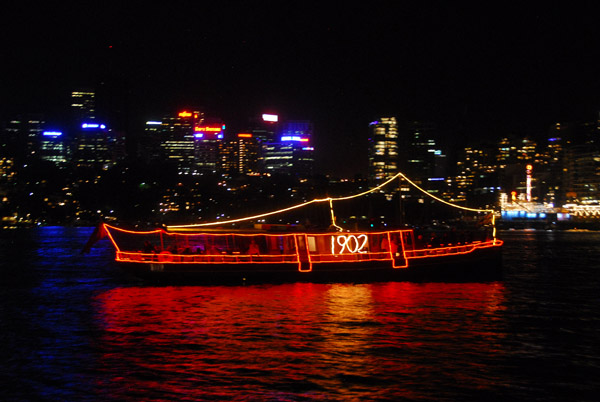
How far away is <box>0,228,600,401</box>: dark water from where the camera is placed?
1531 cm

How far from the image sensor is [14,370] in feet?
56.4

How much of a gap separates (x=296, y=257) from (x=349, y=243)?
8.90ft

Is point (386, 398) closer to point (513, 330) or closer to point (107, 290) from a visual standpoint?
point (513, 330)

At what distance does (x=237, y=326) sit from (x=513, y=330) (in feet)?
31.4

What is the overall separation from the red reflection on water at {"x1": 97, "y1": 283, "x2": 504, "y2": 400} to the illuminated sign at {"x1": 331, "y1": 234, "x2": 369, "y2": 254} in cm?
181

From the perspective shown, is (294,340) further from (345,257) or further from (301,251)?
(345,257)

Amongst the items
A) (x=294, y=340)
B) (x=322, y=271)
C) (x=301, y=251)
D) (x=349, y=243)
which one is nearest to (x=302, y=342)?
(x=294, y=340)

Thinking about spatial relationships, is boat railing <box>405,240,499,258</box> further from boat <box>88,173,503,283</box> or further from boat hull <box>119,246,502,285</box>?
boat hull <box>119,246,502,285</box>

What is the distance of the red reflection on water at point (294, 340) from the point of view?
51.0ft

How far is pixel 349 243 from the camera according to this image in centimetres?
3189

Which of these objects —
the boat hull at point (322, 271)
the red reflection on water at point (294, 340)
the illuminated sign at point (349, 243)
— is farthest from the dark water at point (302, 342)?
the illuminated sign at point (349, 243)

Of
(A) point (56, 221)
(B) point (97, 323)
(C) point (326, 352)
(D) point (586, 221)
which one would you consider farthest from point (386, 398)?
(D) point (586, 221)

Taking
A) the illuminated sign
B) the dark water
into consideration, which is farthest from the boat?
the dark water

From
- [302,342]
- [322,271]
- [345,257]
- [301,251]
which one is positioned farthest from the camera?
[345,257]
